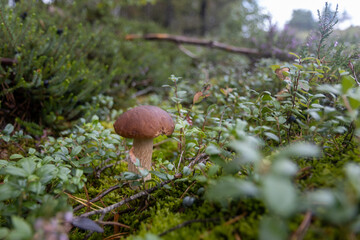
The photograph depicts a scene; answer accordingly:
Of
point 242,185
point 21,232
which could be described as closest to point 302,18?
point 242,185

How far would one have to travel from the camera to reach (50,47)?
3.13m

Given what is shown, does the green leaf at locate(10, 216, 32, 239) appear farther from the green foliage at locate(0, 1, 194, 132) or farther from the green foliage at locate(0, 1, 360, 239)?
the green foliage at locate(0, 1, 194, 132)

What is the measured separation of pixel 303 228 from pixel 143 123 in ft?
4.18

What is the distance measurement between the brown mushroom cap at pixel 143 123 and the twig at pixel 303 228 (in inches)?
47.2

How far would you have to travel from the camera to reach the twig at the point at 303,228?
87cm

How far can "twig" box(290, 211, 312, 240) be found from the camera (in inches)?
34.2

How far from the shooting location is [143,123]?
1778mm

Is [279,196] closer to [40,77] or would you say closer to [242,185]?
[242,185]

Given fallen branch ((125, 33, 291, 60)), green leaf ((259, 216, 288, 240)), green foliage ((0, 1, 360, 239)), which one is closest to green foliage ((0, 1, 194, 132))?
green foliage ((0, 1, 360, 239))

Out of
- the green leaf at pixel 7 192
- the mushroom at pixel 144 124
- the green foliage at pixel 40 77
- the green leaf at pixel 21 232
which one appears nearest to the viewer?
the green leaf at pixel 21 232

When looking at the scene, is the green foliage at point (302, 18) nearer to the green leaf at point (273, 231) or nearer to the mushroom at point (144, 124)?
the mushroom at point (144, 124)

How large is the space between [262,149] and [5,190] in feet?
5.43

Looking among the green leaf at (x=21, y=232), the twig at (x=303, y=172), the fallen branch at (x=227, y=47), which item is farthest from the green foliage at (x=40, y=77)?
the fallen branch at (x=227, y=47)

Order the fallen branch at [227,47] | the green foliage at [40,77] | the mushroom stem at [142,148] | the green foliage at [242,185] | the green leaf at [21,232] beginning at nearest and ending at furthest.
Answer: the green foliage at [242,185] → the green leaf at [21,232] → the mushroom stem at [142,148] → the green foliage at [40,77] → the fallen branch at [227,47]
